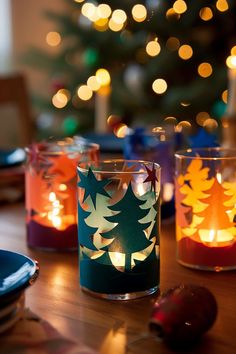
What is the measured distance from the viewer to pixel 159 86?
138 inches

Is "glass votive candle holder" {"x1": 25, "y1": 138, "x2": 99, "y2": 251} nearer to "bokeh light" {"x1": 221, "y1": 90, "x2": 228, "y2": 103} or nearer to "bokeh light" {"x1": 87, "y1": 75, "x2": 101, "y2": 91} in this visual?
"bokeh light" {"x1": 221, "y1": 90, "x2": 228, "y2": 103}

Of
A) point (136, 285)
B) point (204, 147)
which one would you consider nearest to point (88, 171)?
point (136, 285)

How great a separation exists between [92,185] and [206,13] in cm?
270

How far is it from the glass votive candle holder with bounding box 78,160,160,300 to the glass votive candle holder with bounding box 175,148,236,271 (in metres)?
0.12

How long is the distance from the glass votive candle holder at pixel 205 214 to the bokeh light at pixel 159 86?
2537 mm

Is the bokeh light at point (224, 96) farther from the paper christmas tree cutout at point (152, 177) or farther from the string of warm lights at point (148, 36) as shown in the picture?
the paper christmas tree cutout at point (152, 177)

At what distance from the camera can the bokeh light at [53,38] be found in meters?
3.87

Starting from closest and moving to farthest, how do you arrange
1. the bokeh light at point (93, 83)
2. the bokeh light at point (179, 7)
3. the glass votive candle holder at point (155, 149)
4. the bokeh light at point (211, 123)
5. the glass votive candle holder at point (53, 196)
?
the glass votive candle holder at point (53, 196), the glass votive candle holder at point (155, 149), the bokeh light at point (179, 7), the bokeh light at point (211, 123), the bokeh light at point (93, 83)

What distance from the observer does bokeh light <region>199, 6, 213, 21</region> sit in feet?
10.6

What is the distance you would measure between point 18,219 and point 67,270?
1.05 feet

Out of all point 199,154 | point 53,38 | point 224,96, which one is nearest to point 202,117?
point 224,96

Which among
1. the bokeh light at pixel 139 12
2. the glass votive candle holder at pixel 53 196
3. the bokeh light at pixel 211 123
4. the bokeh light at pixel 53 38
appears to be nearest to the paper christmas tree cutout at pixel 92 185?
the glass votive candle holder at pixel 53 196

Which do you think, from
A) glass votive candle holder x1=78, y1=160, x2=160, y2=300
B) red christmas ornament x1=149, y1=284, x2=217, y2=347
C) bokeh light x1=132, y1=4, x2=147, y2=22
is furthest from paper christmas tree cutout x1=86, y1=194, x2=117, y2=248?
bokeh light x1=132, y1=4, x2=147, y2=22

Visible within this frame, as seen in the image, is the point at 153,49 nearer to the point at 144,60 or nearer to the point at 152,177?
the point at 144,60
